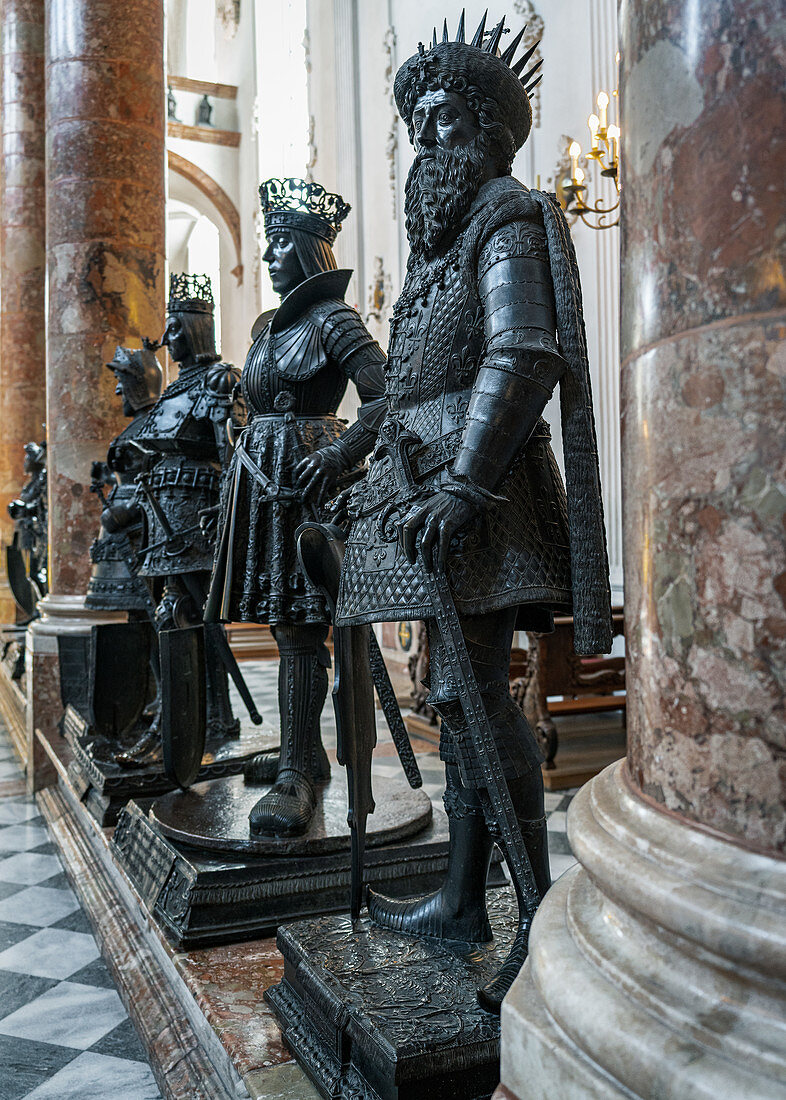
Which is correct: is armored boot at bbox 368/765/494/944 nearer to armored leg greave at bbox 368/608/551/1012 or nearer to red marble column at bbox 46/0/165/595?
armored leg greave at bbox 368/608/551/1012

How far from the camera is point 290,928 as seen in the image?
2162 millimetres

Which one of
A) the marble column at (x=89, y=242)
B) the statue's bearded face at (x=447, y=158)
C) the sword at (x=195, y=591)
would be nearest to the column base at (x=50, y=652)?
the marble column at (x=89, y=242)

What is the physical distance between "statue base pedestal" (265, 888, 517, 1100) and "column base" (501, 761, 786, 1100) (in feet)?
1.56

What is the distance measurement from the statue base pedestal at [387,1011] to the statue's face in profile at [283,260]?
1910mm

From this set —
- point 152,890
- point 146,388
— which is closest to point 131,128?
point 146,388

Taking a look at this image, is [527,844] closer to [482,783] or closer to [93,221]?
[482,783]

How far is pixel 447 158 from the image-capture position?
1960mm

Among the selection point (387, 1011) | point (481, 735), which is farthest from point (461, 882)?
point (481, 735)

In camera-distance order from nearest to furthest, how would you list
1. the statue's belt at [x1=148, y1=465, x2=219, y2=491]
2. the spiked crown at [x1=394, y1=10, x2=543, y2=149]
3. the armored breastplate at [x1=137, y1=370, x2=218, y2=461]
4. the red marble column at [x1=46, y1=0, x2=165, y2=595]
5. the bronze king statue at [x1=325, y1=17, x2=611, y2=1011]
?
the bronze king statue at [x1=325, y1=17, x2=611, y2=1011] → the spiked crown at [x1=394, y1=10, x2=543, y2=149] → the armored breastplate at [x1=137, y1=370, x2=218, y2=461] → the statue's belt at [x1=148, y1=465, x2=219, y2=491] → the red marble column at [x1=46, y1=0, x2=165, y2=595]

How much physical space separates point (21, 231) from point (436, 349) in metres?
9.51

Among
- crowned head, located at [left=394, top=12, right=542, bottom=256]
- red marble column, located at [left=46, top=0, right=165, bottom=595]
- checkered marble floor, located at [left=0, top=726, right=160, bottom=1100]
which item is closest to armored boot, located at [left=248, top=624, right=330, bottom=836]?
checkered marble floor, located at [left=0, top=726, right=160, bottom=1100]

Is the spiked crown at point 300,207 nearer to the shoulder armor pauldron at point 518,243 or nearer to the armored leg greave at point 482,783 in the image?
the shoulder armor pauldron at point 518,243

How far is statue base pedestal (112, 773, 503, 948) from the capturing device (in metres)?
2.65

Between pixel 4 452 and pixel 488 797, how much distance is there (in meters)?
10.3
